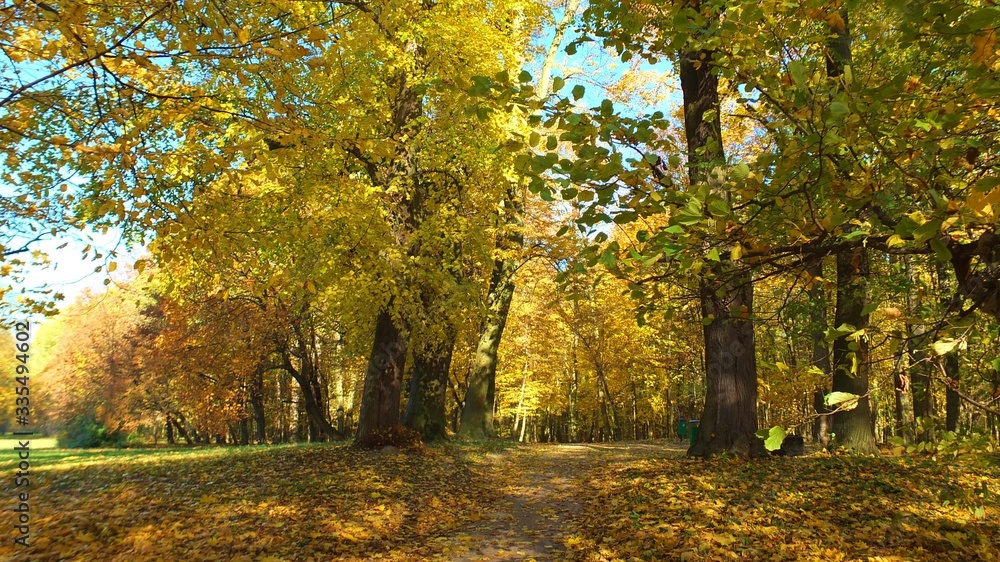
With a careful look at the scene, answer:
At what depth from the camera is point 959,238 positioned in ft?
6.93

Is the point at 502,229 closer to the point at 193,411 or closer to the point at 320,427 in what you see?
the point at 320,427

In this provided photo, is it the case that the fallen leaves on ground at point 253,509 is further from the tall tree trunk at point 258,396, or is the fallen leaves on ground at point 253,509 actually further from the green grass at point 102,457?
the tall tree trunk at point 258,396

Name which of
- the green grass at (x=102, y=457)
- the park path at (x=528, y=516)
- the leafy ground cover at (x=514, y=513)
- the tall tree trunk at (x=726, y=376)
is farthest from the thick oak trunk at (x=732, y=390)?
the green grass at (x=102, y=457)

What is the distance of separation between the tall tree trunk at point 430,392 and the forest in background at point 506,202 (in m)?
0.07

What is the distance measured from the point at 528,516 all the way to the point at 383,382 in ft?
15.5

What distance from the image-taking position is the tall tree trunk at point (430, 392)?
1461cm

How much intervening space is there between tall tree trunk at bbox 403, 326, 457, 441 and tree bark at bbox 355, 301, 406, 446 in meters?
2.87

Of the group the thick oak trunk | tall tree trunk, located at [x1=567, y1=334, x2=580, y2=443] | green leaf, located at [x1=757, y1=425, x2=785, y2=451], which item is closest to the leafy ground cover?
the thick oak trunk

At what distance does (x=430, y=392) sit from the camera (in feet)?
49.6

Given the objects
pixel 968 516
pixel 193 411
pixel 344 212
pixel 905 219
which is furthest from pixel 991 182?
pixel 193 411

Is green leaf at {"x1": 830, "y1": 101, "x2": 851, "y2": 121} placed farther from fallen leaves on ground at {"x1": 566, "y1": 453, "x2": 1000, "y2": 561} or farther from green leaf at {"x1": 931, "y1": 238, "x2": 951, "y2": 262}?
fallen leaves on ground at {"x1": 566, "y1": 453, "x2": 1000, "y2": 561}

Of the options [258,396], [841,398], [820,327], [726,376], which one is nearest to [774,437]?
[841,398]

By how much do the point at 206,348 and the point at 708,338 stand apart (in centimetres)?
1875

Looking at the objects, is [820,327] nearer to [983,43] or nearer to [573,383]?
[983,43]
